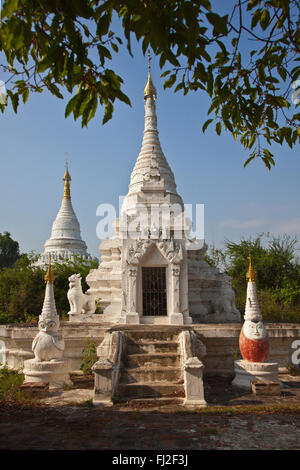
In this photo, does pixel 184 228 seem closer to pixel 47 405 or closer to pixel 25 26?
pixel 47 405

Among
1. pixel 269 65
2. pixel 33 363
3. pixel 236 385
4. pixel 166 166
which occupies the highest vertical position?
pixel 166 166

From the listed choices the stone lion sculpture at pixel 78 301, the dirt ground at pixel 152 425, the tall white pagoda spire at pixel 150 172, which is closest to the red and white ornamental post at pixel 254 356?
the dirt ground at pixel 152 425

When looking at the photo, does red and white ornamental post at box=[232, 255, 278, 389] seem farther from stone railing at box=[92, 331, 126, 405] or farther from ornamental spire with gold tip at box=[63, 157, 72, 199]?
ornamental spire with gold tip at box=[63, 157, 72, 199]

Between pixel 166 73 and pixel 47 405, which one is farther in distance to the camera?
pixel 47 405

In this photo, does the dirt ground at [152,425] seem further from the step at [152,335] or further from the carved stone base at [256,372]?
the step at [152,335]

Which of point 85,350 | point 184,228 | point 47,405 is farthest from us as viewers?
point 184,228

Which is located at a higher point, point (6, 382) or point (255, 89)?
point (255, 89)

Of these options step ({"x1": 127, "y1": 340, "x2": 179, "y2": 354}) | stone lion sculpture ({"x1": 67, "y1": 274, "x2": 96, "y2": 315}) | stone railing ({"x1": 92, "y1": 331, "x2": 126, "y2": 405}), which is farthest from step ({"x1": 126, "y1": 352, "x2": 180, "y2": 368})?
stone lion sculpture ({"x1": 67, "y1": 274, "x2": 96, "y2": 315})

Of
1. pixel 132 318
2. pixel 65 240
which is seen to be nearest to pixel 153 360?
pixel 132 318

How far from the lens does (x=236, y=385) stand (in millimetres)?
9000
